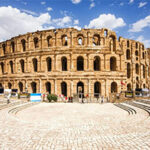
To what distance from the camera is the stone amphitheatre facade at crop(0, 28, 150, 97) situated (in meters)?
23.3

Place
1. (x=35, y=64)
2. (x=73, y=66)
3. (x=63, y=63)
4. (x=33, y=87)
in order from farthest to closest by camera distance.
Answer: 1. (x=63, y=63)
2. (x=35, y=64)
3. (x=33, y=87)
4. (x=73, y=66)

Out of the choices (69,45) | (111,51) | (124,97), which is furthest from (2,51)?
(124,97)

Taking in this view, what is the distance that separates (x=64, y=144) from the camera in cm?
525

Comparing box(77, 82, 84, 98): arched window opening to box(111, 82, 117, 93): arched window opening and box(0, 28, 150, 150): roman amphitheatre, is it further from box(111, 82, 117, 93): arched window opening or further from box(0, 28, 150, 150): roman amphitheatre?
box(111, 82, 117, 93): arched window opening

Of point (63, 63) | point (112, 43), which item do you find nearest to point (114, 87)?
point (112, 43)

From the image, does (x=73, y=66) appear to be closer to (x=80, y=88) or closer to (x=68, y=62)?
(x=68, y=62)

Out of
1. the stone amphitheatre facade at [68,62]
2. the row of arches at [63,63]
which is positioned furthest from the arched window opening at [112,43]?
the row of arches at [63,63]

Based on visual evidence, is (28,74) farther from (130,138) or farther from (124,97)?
(130,138)

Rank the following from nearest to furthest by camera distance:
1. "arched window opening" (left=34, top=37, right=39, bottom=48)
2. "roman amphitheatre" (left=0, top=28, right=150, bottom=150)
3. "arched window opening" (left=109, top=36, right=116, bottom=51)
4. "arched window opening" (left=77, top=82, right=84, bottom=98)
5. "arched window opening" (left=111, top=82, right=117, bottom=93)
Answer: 1. "roman amphitheatre" (left=0, top=28, right=150, bottom=150)
2. "arched window opening" (left=109, top=36, right=116, bottom=51)
3. "arched window opening" (left=111, top=82, right=117, bottom=93)
4. "arched window opening" (left=77, top=82, right=84, bottom=98)
5. "arched window opening" (left=34, top=37, right=39, bottom=48)

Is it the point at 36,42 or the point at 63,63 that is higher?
the point at 36,42

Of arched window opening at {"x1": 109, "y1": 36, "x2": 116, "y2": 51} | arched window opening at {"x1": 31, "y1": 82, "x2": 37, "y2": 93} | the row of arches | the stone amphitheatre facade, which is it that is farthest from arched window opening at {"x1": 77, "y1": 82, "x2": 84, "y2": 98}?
arched window opening at {"x1": 31, "y1": 82, "x2": 37, "y2": 93}

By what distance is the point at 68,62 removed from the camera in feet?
A: 77.4

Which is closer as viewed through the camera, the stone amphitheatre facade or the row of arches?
the stone amphitheatre facade

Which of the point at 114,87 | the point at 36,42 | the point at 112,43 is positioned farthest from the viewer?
the point at 36,42
